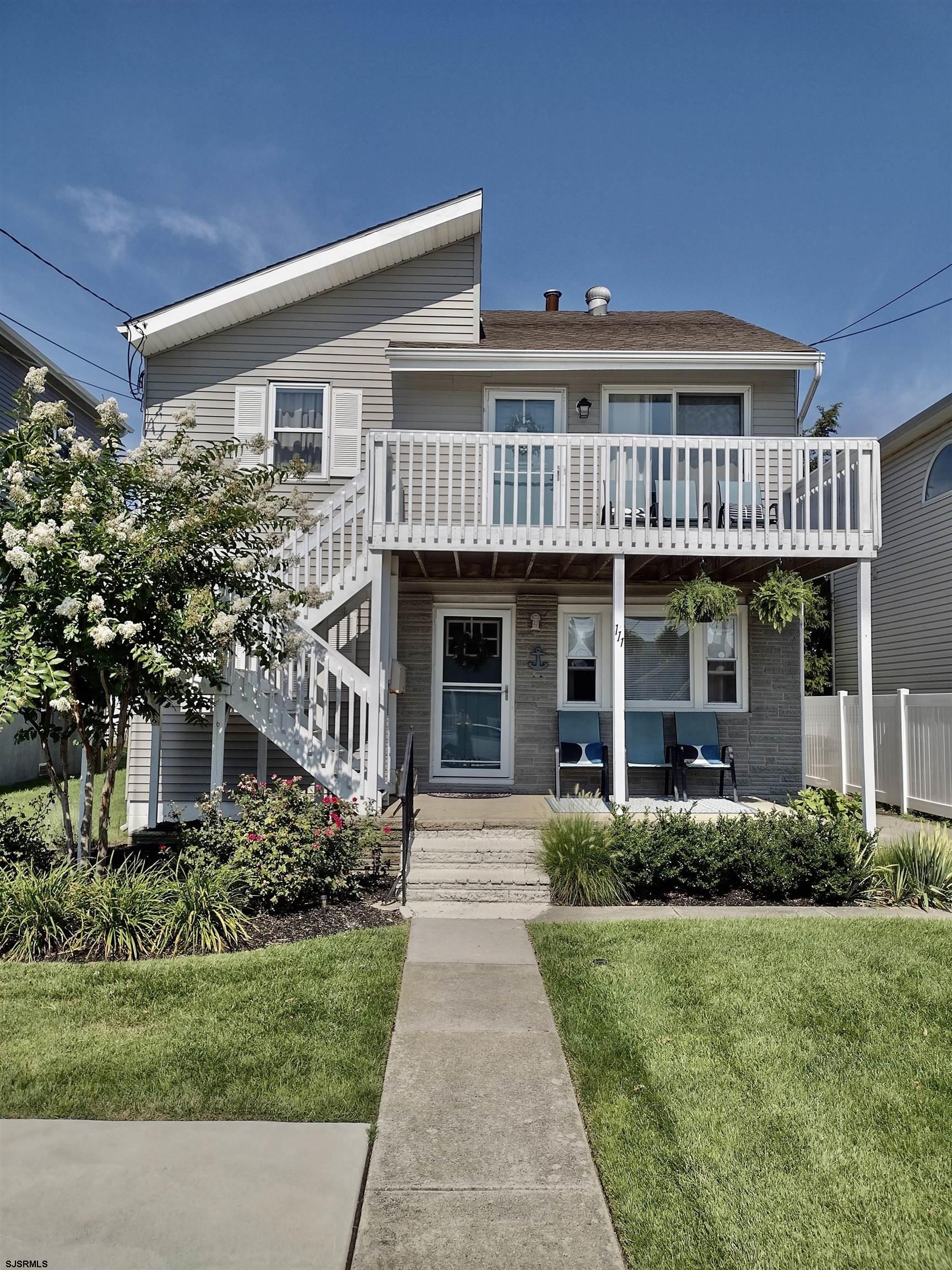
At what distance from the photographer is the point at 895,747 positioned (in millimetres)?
11344

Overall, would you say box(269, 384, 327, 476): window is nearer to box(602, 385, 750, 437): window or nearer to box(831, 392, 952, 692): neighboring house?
box(602, 385, 750, 437): window

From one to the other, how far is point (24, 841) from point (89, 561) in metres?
2.68

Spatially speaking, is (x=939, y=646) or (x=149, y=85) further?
(x=939, y=646)

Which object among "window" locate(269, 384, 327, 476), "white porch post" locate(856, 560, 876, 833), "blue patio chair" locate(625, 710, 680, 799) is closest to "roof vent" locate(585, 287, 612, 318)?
"window" locate(269, 384, 327, 476)

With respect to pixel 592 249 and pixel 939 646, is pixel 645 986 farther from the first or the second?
pixel 592 249

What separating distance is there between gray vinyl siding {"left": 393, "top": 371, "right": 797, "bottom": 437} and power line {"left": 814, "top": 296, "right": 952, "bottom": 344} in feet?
16.5

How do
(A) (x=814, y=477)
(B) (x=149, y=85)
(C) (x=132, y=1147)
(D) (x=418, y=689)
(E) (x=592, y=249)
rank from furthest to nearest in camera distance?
(E) (x=592, y=249) < (B) (x=149, y=85) < (D) (x=418, y=689) < (A) (x=814, y=477) < (C) (x=132, y=1147)

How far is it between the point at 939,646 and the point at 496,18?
438 inches

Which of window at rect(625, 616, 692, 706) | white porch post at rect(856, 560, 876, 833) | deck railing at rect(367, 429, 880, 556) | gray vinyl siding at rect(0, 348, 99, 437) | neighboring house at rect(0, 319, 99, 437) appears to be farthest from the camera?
gray vinyl siding at rect(0, 348, 99, 437)

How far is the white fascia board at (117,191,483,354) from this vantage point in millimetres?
10305

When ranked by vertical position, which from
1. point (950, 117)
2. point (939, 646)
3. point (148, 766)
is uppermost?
point (950, 117)

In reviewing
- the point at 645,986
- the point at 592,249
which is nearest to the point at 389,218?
the point at 592,249

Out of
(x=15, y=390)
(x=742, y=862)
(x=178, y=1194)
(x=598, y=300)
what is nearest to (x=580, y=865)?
(x=742, y=862)

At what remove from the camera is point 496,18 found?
10.5 meters
